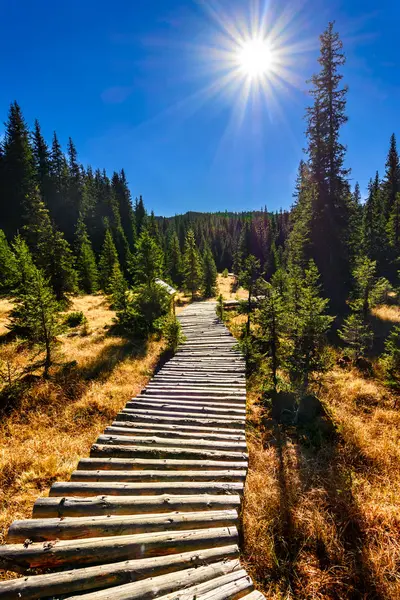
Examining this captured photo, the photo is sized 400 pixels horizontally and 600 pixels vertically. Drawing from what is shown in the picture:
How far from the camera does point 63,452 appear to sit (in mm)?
6355

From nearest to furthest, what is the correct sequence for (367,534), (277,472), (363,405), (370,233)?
(367,534), (277,472), (363,405), (370,233)

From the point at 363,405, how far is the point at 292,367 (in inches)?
140

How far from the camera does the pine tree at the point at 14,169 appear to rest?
35188 mm

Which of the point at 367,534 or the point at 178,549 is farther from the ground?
the point at 178,549

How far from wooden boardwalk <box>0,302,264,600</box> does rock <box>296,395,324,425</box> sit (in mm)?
3706

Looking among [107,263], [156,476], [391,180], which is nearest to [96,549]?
[156,476]

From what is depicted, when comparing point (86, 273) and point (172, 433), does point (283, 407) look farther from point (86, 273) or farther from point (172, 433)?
point (86, 273)

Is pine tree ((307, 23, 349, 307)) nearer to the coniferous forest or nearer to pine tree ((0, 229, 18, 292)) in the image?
the coniferous forest

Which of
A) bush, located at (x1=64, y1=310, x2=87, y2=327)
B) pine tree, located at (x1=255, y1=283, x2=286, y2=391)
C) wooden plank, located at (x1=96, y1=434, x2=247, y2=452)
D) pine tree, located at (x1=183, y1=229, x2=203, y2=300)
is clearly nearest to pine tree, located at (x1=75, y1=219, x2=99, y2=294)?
pine tree, located at (x1=183, y1=229, x2=203, y2=300)

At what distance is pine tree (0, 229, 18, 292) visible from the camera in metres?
17.1

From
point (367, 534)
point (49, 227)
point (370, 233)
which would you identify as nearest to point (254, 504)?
point (367, 534)

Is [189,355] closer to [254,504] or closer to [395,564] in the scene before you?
[254,504]

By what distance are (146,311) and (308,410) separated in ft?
37.8

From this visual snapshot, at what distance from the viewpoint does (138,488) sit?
3.90 metres
